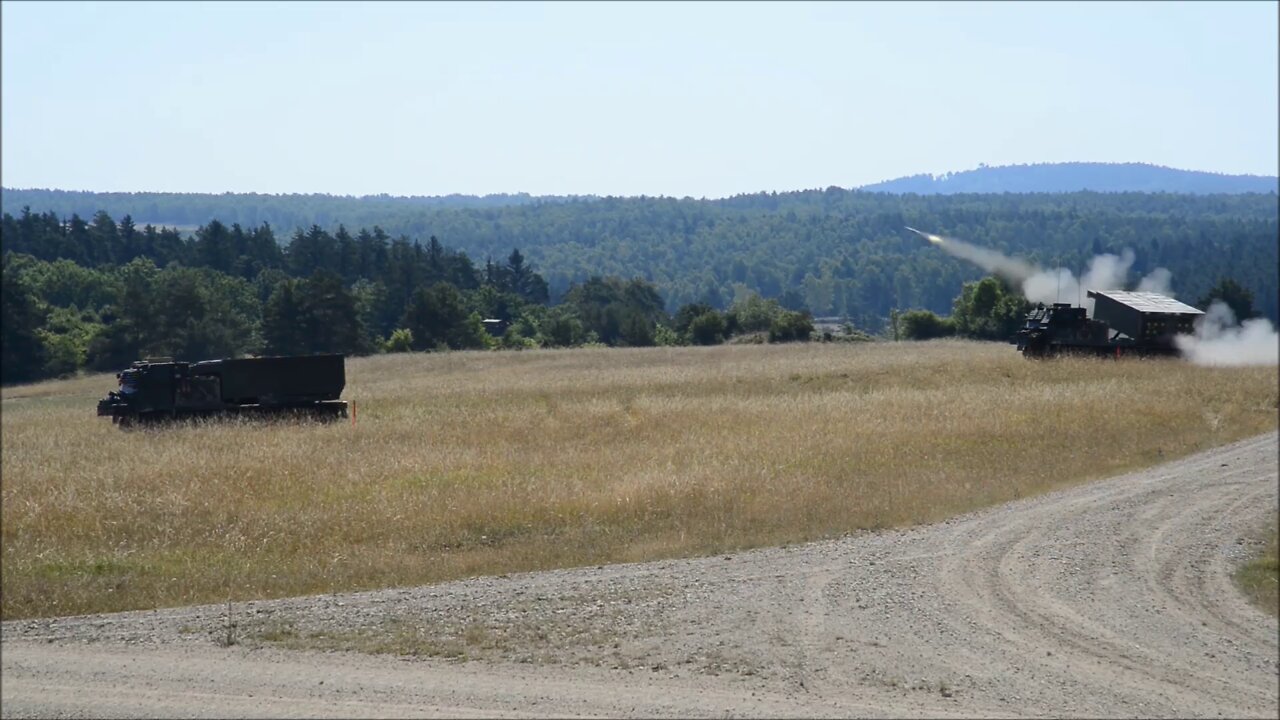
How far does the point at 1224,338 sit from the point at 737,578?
2430 centimetres

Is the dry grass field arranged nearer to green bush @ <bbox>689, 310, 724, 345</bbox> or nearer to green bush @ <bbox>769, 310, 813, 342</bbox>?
green bush @ <bbox>769, 310, 813, 342</bbox>

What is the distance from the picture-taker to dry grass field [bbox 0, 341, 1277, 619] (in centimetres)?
1666

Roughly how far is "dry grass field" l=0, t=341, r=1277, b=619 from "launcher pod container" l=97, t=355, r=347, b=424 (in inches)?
44.7

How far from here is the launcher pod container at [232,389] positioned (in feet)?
98.9

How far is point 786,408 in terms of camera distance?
34.5 metres

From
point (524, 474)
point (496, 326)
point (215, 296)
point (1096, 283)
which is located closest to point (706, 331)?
point (496, 326)

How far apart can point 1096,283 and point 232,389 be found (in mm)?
33172

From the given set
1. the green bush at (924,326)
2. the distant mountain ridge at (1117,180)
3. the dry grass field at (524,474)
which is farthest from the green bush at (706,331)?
the dry grass field at (524,474)

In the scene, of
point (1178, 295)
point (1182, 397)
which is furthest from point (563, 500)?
point (1178, 295)

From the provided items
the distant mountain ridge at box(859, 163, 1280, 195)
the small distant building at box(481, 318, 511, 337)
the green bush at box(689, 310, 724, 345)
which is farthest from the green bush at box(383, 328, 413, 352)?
the green bush at box(689, 310, 724, 345)

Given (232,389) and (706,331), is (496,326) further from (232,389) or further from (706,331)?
(232,389)

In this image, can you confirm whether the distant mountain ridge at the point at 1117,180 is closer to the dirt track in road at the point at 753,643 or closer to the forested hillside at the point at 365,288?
the forested hillside at the point at 365,288

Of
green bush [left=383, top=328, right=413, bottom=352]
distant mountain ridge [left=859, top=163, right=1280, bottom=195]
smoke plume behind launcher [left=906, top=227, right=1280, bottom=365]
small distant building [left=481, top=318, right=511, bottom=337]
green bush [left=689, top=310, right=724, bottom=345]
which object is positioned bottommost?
green bush [left=689, top=310, right=724, bottom=345]

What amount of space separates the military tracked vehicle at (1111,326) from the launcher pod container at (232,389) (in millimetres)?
28213
